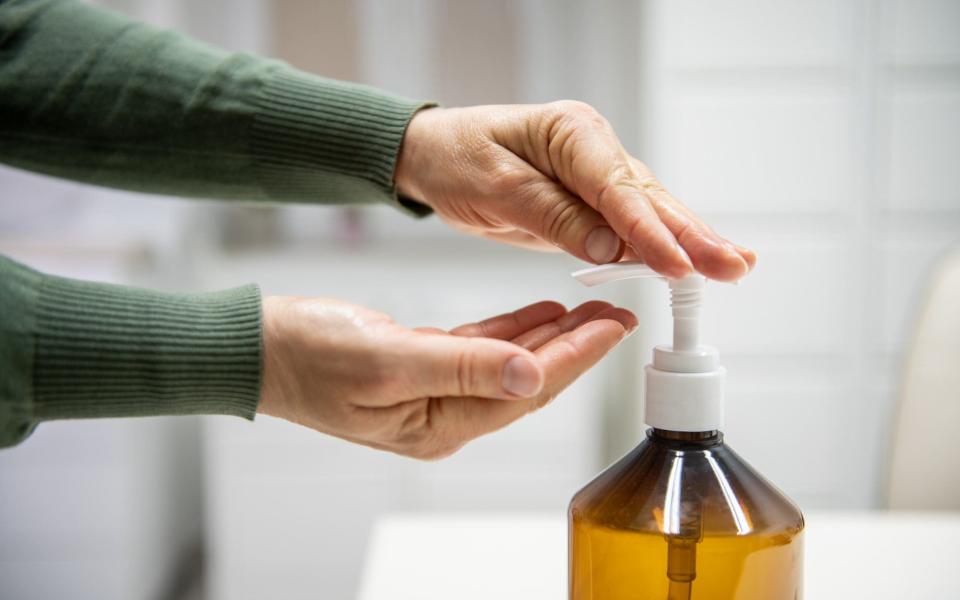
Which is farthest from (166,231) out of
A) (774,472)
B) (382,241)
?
(774,472)

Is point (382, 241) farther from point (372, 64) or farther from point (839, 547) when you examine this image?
point (839, 547)

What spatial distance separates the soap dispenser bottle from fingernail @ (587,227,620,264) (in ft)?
0.34

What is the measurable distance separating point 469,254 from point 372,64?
63 centimetres

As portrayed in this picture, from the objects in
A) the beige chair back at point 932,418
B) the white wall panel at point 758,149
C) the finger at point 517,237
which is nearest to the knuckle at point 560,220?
the finger at point 517,237

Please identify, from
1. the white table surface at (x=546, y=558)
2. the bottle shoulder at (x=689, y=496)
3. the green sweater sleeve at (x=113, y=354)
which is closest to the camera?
the bottle shoulder at (x=689, y=496)

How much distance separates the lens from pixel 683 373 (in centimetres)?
47

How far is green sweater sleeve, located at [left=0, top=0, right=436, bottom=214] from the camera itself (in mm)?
752

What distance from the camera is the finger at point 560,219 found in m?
0.60

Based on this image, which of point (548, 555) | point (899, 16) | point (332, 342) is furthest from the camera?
point (899, 16)

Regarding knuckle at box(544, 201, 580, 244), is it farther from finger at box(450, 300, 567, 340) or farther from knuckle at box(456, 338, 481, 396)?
knuckle at box(456, 338, 481, 396)

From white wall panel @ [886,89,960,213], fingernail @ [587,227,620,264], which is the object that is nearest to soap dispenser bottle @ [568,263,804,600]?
fingernail @ [587,227,620,264]

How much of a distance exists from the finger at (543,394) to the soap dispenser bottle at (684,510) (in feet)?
0.13

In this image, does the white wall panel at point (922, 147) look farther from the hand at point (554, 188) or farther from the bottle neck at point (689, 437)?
the bottle neck at point (689, 437)

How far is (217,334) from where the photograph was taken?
0.57 metres
